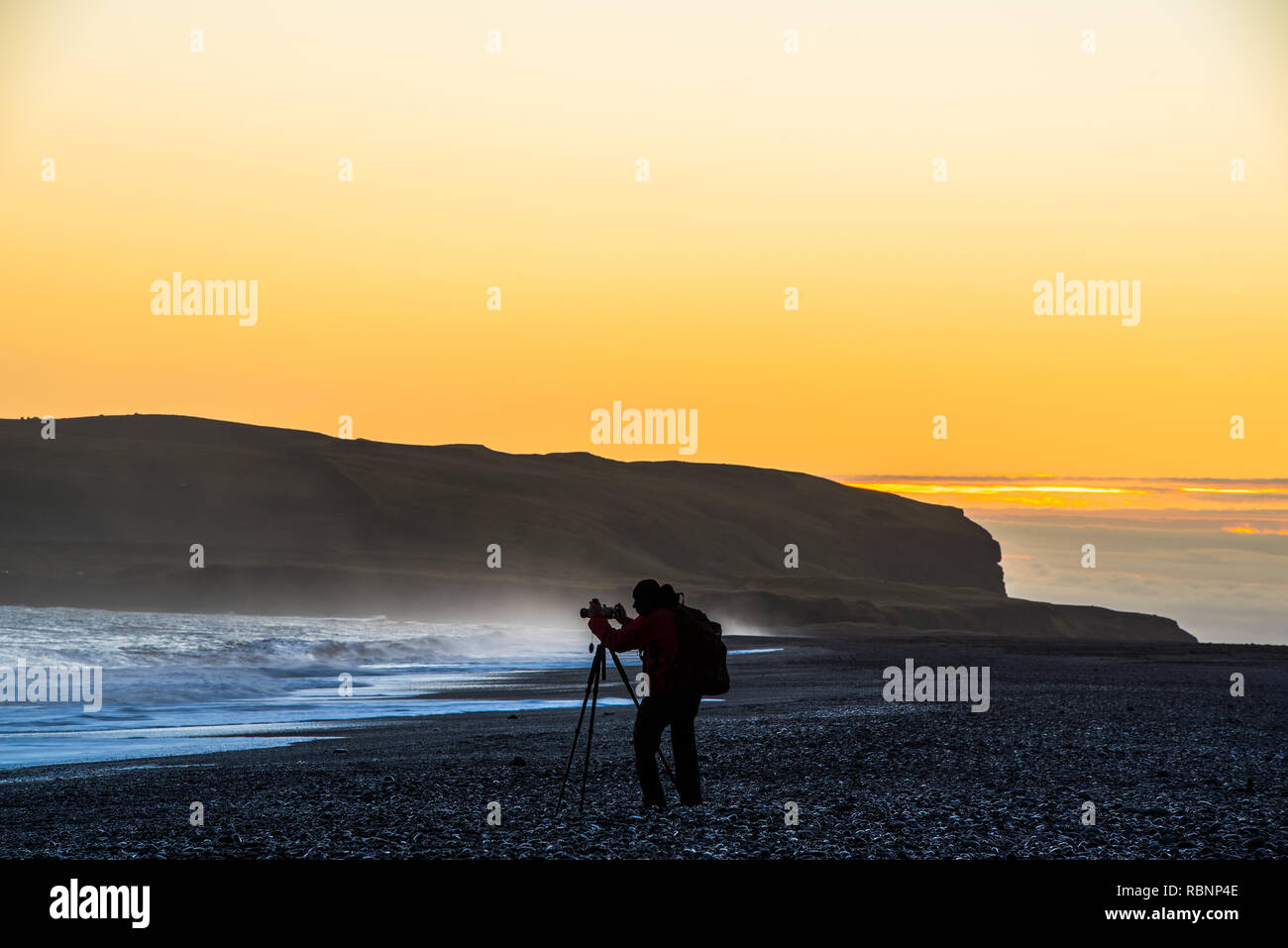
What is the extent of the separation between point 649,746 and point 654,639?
101 cm

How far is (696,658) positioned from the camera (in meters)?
11.8

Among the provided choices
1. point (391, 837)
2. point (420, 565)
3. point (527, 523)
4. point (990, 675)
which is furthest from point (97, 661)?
point (527, 523)

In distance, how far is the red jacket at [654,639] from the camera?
11.5 meters

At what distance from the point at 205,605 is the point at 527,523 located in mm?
66790

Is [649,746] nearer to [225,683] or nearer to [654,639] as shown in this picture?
[654,639]

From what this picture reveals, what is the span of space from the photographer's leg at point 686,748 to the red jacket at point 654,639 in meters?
0.28

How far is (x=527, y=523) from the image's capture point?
619ft

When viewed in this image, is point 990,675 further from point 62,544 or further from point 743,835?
point 62,544

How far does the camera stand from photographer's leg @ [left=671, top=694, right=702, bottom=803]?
1180 centimetres

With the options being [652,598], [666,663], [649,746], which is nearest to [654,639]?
[666,663]

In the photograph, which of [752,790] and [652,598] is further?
[752,790]

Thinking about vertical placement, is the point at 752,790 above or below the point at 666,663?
below
